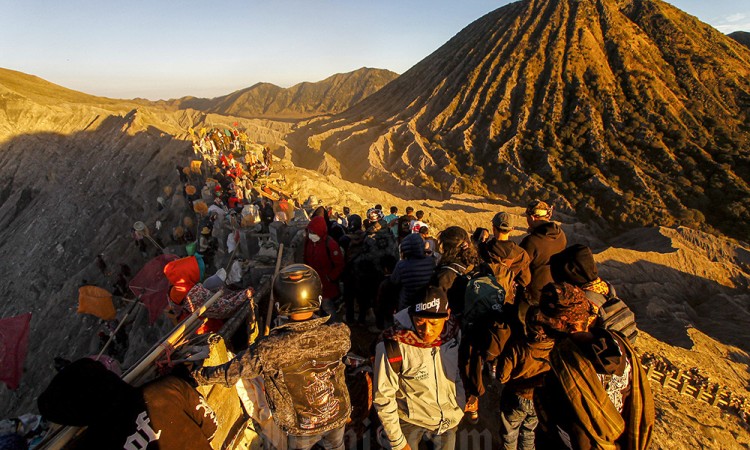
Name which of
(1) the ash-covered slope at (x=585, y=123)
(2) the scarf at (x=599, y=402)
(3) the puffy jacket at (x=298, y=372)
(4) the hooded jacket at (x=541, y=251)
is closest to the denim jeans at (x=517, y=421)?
(2) the scarf at (x=599, y=402)

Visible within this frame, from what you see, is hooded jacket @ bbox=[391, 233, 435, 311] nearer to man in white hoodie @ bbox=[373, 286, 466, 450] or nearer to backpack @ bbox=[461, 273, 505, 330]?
backpack @ bbox=[461, 273, 505, 330]

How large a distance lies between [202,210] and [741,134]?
36.0 meters

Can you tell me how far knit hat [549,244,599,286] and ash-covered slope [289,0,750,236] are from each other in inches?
951

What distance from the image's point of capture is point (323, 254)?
5059 millimetres

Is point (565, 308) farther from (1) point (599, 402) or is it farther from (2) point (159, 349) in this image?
(2) point (159, 349)

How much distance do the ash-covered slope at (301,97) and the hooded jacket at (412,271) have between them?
3173 inches

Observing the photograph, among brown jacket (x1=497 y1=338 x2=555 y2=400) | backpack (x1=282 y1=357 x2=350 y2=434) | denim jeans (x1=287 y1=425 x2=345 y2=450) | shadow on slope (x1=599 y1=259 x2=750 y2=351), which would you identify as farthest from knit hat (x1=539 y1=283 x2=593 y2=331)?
shadow on slope (x1=599 y1=259 x2=750 y2=351)

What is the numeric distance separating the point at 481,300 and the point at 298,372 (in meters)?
1.60

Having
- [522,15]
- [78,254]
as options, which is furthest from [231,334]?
[522,15]

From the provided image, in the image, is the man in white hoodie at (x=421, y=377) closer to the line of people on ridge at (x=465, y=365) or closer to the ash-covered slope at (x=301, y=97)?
the line of people on ridge at (x=465, y=365)

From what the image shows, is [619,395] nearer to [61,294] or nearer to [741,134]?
[61,294]

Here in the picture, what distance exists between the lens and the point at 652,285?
43.2 feet

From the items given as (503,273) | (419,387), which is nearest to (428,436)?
(419,387)

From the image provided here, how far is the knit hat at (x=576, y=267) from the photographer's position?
282 cm
